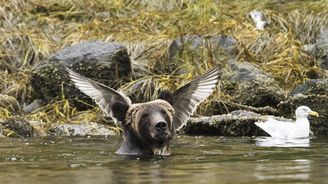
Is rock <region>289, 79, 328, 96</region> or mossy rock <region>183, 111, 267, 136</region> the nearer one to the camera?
mossy rock <region>183, 111, 267, 136</region>

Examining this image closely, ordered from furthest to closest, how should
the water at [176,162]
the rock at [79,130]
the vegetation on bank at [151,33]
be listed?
the vegetation on bank at [151,33]
the rock at [79,130]
the water at [176,162]

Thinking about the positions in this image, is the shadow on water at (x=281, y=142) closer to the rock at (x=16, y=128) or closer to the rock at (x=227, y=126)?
the rock at (x=227, y=126)

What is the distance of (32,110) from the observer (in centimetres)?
1559

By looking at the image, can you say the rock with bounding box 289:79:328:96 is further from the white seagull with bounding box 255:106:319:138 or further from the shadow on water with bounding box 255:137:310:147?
the shadow on water with bounding box 255:137:310:147

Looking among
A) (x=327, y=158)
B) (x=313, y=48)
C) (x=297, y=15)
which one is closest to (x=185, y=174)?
(x=327, y=158)

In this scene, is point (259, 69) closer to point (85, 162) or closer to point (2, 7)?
point (2, 7)

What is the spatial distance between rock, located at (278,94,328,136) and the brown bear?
3978mm

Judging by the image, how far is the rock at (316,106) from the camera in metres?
13.5

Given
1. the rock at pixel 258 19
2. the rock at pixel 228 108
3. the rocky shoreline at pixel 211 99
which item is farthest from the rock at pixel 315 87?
the rock at pixel 258 19

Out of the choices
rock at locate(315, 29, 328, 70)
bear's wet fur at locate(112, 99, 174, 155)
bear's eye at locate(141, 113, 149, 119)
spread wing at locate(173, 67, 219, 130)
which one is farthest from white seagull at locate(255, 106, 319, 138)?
rock at locate(315, 29, 328, 70)

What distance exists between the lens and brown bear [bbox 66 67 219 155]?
28.2 feet

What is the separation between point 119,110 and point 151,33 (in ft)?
34.3

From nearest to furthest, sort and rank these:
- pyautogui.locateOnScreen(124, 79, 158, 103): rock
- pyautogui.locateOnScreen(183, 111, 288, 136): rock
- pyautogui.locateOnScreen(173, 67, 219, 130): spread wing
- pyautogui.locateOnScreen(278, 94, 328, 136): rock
A: pyautogui.locateOnScreen(173, 67, 219, 130): spread wing < pyautogui.locateOnScreen(183, 111, 288, 136): rock < pyautogui.locateOnScreen(278, 94, 328, 136): rock < pyautogui.locateOnScreen(124, 79, 158, 103): rock

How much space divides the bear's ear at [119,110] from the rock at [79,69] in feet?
21.1
